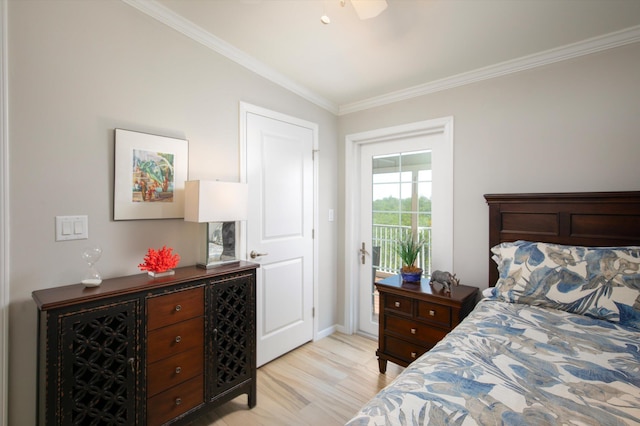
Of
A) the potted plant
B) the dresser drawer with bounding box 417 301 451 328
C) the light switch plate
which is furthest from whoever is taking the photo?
the potted plant

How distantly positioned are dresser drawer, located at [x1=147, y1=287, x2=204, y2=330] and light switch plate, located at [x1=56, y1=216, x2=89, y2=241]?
0.53 metres

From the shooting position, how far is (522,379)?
1073 mm

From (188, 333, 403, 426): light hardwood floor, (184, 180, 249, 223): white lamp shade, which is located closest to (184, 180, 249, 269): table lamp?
(184, 180, 249, 223): white lamp shade

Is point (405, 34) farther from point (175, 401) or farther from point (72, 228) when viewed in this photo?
point (175, 401)

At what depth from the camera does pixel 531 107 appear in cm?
226

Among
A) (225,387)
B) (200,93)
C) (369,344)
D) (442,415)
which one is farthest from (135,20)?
(369,344)

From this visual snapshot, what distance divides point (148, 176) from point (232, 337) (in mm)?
1170

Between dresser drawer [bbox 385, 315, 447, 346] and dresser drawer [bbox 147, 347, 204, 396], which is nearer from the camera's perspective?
dresser drawer [bbox 147, 347, 204, 396]

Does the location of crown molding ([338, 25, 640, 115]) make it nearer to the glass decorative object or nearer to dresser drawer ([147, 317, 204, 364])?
dresser drawer ([147, 317, 204, 364])

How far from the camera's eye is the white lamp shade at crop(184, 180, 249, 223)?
184cm

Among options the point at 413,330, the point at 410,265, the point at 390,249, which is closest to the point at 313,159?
the point at 390,249

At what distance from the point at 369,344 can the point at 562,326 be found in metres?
1.89

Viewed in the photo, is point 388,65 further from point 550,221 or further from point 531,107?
point 550,221

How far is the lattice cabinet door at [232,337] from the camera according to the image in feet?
6.16
